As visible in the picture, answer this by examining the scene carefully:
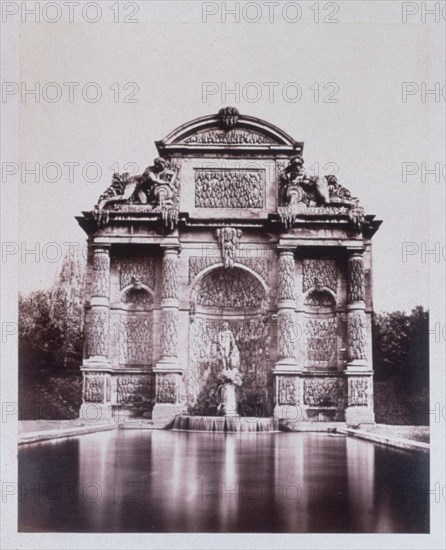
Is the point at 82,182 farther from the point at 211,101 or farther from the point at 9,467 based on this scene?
the point at 9,467

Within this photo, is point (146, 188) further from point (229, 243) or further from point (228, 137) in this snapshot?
point (228, 137)

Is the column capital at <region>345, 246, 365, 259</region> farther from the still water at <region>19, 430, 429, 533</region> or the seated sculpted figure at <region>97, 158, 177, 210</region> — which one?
the still water at <region>19, 430, 429, 533</region>

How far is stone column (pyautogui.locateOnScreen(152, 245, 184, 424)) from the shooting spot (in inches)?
463

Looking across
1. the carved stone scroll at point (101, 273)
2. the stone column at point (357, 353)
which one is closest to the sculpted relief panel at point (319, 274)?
the stone column at point (357, 353)

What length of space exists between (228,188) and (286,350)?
2751 mm

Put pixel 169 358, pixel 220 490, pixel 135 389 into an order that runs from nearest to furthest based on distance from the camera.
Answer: pixel 220 490
pixel 169 358
pixel 135 389

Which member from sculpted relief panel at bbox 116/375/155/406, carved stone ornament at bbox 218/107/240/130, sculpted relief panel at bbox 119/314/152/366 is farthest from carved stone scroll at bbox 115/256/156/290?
carved stone ornament at bbox 218/107/240/130

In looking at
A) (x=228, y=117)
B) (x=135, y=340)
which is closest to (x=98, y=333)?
(x=135, y=340)

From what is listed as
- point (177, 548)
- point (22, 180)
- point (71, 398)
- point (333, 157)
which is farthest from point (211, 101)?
point (177, 548)

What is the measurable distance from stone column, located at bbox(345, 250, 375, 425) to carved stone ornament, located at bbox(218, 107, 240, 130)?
2.99m

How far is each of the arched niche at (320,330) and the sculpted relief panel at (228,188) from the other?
174 cm

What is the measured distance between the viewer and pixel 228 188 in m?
12.5

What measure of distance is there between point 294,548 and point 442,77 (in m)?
5.51

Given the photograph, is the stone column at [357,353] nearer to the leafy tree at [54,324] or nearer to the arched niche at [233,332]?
the arched niche at [233,332]
